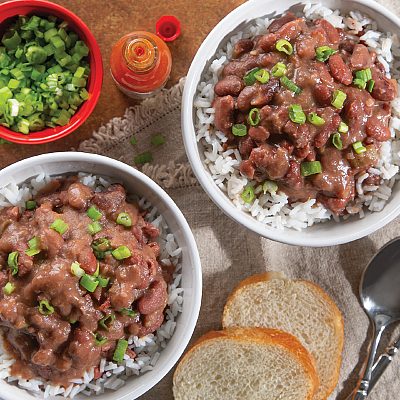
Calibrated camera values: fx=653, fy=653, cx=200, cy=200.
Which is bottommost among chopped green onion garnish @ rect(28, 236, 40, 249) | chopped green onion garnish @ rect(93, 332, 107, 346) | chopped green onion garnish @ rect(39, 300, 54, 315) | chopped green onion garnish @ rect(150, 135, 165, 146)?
chopped green onion garnish @ rect(93, 332, 107, 346)

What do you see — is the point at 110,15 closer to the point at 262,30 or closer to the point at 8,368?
the point at 262,30

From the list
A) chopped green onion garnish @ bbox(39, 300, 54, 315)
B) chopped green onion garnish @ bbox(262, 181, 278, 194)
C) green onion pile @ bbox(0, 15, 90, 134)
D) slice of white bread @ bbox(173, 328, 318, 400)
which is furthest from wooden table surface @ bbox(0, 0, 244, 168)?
slice of white bread @ bbox(173, 328, 318, 400)

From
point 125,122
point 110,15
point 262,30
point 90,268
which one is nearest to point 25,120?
point 125,122

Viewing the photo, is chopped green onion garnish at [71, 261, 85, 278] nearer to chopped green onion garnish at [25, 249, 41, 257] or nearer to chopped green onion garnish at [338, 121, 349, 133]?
chopped green onion garnish at [25, 249, 41, 257]

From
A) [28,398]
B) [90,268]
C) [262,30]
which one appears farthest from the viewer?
[262,30]

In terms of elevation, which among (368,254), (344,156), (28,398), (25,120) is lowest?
(28,398)

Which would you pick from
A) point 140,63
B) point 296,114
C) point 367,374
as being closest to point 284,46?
point 296,114

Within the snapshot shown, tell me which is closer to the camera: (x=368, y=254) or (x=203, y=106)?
(x=203, y=106)
